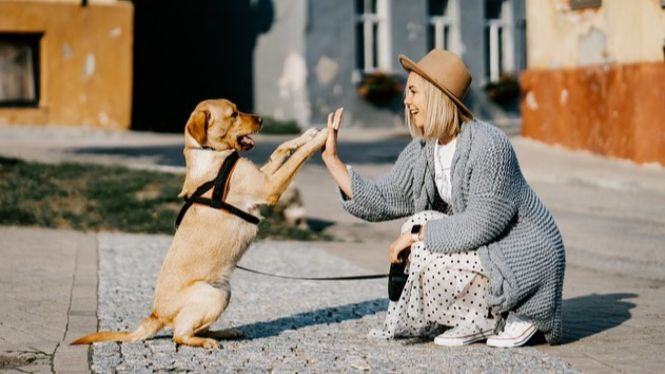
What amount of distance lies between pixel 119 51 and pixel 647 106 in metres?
12.1

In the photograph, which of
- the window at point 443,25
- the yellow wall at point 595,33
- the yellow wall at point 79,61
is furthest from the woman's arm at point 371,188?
the window at point 443,25

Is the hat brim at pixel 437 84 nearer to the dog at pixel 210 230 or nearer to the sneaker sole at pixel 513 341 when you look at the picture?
the dog at pixel 210 230

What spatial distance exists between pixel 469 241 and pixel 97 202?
730 cm

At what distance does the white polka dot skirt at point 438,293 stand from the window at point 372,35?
835 inches

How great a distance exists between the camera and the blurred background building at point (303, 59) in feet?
55.8

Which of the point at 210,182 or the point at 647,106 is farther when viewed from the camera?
the point at 647,106

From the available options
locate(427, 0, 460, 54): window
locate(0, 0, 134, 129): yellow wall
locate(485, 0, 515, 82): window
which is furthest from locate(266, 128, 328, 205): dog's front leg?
locate(485, 0, 515, 82): window

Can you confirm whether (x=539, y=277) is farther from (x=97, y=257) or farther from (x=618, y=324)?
(x=97, y=257)

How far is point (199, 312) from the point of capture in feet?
19.8

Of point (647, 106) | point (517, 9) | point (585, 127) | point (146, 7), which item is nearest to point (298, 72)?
point (146, 7)

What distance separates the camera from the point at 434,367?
562cm

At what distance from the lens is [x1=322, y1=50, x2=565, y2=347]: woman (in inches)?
233

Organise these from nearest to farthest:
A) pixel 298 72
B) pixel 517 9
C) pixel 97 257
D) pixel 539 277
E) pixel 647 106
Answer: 1. pixel 539 277
2. pixel 97 257
3. pixel 647 106
4. pixel 298 72
5. pixel 517 9

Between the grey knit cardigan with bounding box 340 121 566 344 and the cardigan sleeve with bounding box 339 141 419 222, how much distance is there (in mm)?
375
